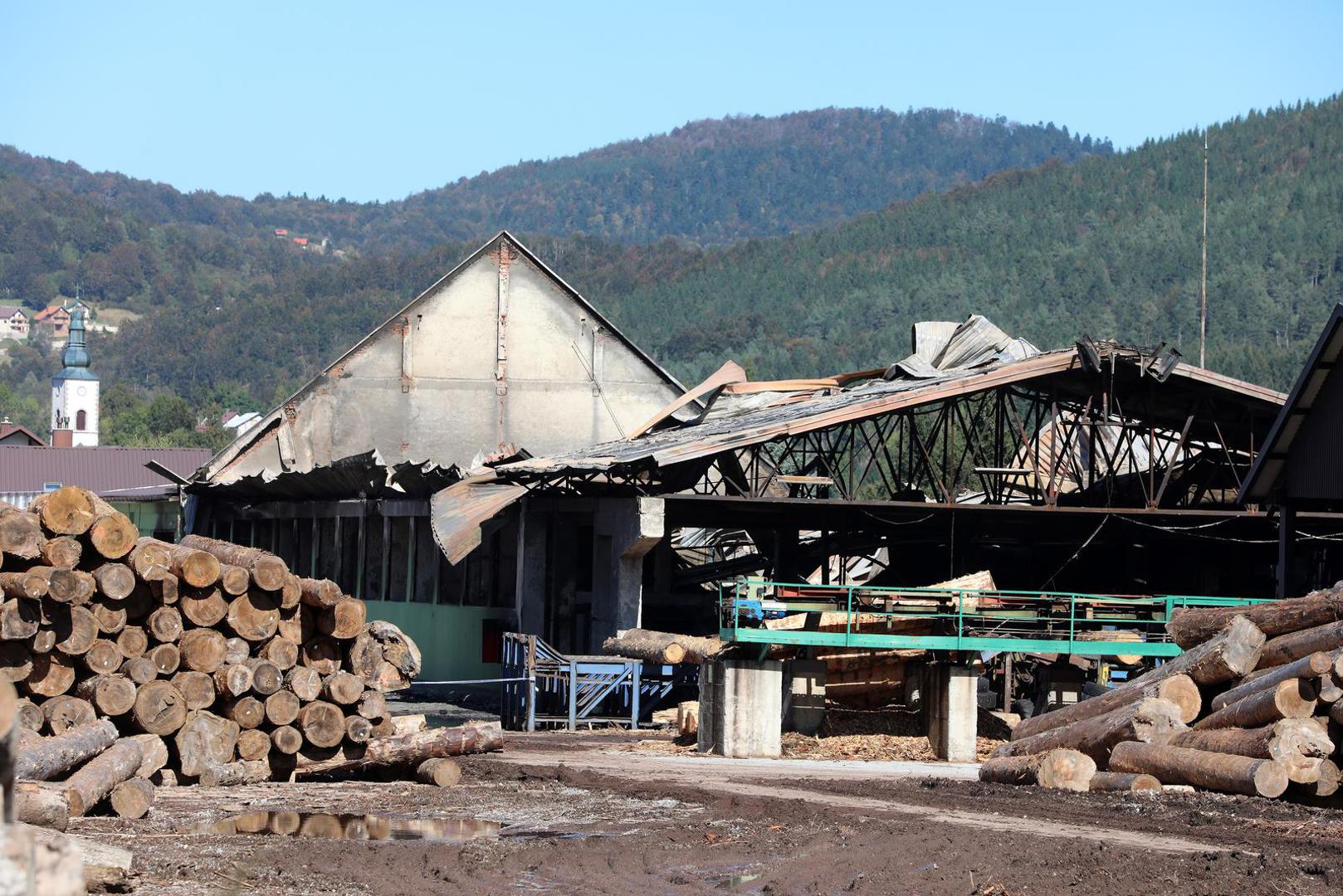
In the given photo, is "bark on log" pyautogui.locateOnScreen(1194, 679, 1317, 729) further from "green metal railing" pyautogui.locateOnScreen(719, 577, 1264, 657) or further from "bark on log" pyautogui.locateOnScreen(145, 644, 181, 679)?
"bark on log" pyautogui.locateOnScreen(145, 644, 181, 679)

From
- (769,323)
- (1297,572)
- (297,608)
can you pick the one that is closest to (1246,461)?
(1297,572)

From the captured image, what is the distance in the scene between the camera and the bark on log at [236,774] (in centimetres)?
1808

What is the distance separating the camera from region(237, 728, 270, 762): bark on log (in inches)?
727

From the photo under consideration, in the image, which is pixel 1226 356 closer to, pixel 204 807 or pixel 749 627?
pixel 749 627

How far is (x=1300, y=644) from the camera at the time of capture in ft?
60.8

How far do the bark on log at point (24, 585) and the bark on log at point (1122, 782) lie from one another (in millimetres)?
10428

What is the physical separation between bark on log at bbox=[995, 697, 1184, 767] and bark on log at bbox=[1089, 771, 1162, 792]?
50 cm

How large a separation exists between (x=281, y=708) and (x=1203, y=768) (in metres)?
9.23

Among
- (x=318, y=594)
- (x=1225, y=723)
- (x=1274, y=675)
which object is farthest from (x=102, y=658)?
(x=1274, y=675)

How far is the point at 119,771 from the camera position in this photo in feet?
51.9

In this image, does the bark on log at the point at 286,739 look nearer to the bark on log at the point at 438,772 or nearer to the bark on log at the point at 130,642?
the bark on log at the point at 438,772

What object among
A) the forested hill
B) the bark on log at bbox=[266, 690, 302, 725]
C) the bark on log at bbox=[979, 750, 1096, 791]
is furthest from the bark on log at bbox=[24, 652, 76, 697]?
the forested hill

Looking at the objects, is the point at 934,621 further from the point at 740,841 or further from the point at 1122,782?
the point at 740,841

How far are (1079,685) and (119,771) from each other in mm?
14605
